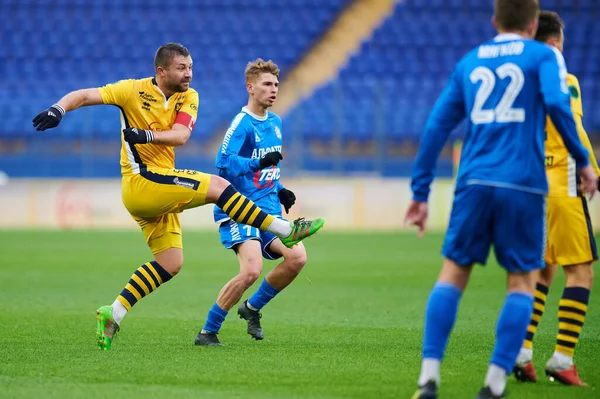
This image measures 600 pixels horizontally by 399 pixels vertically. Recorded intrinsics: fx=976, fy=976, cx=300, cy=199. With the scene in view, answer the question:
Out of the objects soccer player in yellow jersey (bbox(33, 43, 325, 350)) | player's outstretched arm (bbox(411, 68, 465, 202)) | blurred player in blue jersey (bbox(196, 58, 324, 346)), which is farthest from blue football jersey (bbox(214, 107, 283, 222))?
player's outstretched arm (bbox(411, 68, 465, 202))

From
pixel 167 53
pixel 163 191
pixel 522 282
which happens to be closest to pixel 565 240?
pixel 522 282

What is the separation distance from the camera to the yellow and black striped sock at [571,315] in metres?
5.72

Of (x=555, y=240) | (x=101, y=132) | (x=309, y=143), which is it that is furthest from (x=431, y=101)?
(x=555, y=240)

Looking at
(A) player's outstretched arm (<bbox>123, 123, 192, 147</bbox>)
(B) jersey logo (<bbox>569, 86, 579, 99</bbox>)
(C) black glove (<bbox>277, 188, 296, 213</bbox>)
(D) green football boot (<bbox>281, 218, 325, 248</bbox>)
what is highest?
(B) jersey logo (<bbox>569, 86, 579, 99</bbox>)

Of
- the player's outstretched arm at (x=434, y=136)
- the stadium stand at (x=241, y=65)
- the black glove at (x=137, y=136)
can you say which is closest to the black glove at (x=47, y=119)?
the black glove at (x=137, y=136)

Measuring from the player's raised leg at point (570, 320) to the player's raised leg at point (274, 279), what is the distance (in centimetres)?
237

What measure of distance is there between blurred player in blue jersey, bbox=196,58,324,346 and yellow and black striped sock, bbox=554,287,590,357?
2.36 metres

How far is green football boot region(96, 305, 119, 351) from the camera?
6.74 metres

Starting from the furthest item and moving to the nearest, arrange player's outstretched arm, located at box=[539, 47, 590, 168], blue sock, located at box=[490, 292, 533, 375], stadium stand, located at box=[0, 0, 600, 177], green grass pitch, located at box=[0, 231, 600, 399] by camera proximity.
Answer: stadium stand, located at box=[0, 0, 600, 177] < green grass pitch, located at box=[0, 231, 600, 399] < blue sock, located at box=[490, 292, 533, 375] < player's outstretched arm, located at box=[539, 47, 590, 168]

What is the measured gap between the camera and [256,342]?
7.37m

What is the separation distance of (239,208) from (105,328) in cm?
125

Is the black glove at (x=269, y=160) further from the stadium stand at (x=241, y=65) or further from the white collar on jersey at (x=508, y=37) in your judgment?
the stadium stand at (x=241, y=65)

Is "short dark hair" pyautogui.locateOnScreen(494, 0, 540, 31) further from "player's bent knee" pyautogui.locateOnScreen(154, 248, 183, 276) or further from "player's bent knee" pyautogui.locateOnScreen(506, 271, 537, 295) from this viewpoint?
"player's bent knee" pyautogui.locateOnScreen(154, 248, 183, 276)

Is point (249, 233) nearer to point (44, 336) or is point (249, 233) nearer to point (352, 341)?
point (352, 341)
